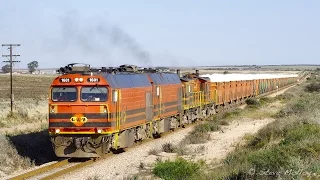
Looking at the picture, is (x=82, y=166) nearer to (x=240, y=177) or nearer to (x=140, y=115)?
(x=140, y=115)

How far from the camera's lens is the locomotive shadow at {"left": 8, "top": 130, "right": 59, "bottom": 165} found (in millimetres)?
20922

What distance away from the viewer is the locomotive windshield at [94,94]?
1908 centimetres

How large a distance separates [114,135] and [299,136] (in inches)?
265

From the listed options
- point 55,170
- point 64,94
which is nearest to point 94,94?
point 64,94

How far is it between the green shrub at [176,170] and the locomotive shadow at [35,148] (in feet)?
19.0

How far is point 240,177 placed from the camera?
12.2m

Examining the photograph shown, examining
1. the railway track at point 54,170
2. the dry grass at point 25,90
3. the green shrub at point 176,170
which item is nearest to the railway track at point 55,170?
the railway track at point 54,170

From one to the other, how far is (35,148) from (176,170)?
28.4 ft

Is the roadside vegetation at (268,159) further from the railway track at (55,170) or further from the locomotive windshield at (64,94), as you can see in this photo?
the locomotive windshield at (64,94)

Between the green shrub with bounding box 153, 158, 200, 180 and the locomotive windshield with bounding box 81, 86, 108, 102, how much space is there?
396 cm

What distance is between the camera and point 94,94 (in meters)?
19.1

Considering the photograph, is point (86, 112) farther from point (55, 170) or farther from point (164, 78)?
point (164, 78)

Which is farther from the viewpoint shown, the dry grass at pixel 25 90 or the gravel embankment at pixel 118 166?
the dry grass at pixel 25 90

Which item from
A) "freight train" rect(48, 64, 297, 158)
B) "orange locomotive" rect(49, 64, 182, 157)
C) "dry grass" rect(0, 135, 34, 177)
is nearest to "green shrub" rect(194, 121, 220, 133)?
"freight train" rect(48, 64, 297, 158)
